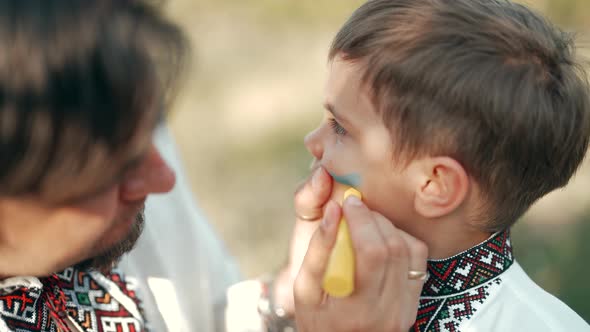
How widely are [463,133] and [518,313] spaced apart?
49 cm

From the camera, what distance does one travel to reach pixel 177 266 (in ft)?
6.50

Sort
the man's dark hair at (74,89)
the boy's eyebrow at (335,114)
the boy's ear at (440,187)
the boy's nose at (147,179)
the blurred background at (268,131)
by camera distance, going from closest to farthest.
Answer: the man's dark hair at (74,89) → the boy's nose at (147,179) → the boy's ear at (440,187) → the boy's eyebrow at (335,114) → the blurred background at (268,131)

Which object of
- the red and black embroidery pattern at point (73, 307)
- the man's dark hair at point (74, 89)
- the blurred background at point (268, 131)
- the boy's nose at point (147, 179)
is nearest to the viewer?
the man's dark hair at point (74, 89)

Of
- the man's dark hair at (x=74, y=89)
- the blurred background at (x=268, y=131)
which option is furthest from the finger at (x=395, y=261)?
the blurred background at (x=268, y=131)

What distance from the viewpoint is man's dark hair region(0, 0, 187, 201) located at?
107 cm

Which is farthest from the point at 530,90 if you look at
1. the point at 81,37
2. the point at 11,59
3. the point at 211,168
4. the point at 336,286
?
the point at 211,168

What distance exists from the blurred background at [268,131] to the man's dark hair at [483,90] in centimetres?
141

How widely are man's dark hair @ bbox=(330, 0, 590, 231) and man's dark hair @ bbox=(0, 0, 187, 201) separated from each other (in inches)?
27.6

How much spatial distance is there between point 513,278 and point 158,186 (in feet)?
3.20

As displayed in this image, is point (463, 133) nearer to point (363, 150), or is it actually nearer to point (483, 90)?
point (483, 90)

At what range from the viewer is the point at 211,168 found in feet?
15.0

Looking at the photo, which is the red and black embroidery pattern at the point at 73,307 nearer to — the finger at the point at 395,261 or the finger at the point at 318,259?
the finger at the point at 318,259

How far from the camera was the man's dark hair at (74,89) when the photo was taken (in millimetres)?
1070

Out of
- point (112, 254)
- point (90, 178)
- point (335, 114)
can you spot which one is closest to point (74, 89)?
point (90, 178)
